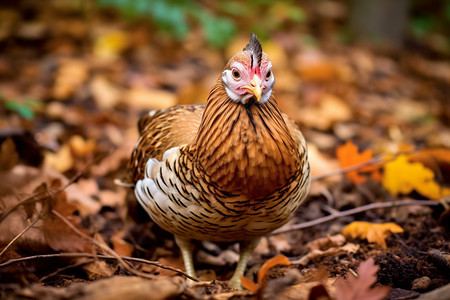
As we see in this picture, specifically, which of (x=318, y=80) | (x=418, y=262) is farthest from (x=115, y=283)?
(x=318, y=80)

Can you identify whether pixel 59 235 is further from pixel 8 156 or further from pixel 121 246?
pixel 8 156

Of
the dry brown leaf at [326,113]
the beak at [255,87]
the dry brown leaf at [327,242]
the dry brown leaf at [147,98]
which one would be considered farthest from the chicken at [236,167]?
the dry brown leaf at [147,98]

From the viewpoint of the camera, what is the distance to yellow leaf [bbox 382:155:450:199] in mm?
3828

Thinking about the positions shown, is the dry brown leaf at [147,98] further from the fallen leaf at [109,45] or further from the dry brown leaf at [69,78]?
the fallen leaf at [109,45]

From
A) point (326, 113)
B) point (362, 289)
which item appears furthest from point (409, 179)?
point (326, 113)

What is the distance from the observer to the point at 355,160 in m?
4.16

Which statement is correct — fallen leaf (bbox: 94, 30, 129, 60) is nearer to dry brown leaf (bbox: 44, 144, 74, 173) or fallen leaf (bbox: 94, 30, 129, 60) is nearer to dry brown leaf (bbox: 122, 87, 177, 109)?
dry brown leaf (bbox: 122, 87, 177, 109)

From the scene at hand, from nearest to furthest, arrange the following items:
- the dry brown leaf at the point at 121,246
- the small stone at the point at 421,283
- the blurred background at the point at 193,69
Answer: the small stone at the point at 421,283 < the dry brown leaf at the point at 121,246 < the blurred background at the point at 193,69

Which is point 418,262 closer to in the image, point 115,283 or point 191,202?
point 191,202

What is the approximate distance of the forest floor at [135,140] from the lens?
8.89ft

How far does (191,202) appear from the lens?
2852mm

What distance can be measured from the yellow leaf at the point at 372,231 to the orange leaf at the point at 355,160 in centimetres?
64

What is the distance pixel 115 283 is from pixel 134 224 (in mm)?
1759

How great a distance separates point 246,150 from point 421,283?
1149 millimetres
